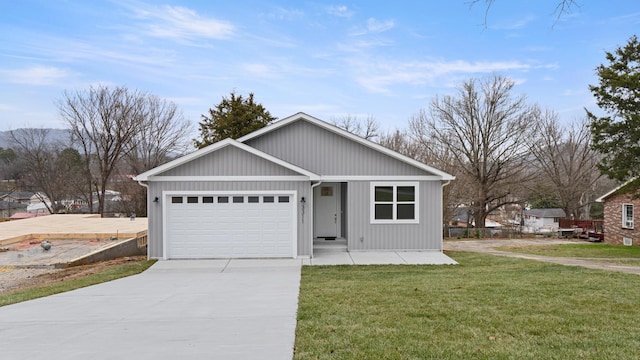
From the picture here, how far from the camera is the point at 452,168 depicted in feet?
114

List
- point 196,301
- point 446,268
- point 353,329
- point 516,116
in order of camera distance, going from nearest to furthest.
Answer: point 353,329
point 196,301
point 446,268
point 516,116

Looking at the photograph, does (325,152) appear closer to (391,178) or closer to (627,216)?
(391,178)

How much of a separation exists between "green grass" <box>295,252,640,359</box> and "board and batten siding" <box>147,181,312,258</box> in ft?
10.2

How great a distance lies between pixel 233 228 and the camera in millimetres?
13812

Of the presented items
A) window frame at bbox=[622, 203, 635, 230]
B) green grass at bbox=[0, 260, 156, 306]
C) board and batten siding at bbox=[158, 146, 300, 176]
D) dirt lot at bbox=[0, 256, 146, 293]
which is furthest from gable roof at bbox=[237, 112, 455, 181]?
window frame at bbox=[622, 203, 635, 230]

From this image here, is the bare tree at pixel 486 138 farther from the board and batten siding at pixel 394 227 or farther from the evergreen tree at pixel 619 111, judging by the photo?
the board and batten siding at pixel 394 227

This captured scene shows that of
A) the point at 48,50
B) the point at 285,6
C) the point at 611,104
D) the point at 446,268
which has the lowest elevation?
the point at 446,268

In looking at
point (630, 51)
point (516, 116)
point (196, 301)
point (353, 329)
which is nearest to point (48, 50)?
point (196, 301)

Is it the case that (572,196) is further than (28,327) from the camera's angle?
Yes

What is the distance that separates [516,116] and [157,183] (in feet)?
95.7

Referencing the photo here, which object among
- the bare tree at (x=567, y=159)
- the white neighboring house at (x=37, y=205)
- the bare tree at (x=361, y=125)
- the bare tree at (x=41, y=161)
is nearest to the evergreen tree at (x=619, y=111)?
the bare tree at (x=567, y=159)

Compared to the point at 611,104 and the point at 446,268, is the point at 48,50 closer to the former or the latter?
the point at 446,268

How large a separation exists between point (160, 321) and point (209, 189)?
23.6 feet

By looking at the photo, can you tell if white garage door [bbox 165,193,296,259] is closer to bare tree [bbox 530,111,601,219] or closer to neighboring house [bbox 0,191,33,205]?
bare tree [bbox 530,111,601,219]
